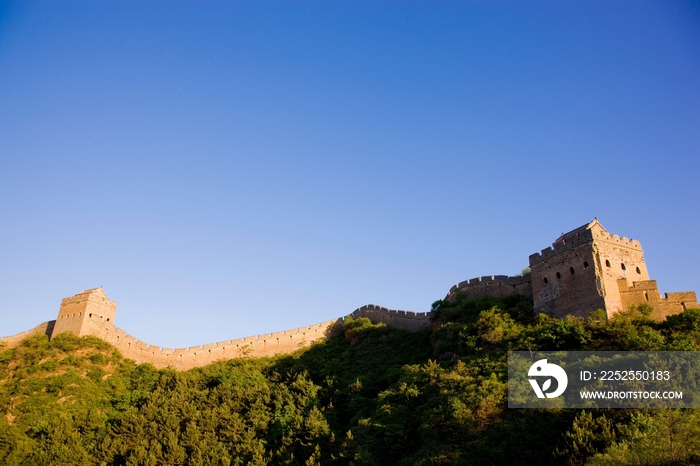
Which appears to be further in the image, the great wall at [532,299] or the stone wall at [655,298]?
the great wall at [532,299]

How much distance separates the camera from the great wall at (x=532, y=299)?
29.3 meters

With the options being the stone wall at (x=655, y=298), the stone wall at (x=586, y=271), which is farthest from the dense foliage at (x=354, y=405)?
the stone wall at (x=586, y=271)

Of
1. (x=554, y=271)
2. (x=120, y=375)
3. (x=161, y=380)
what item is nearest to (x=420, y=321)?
(x=554, y=271)

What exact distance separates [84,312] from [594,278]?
2922 centimetres

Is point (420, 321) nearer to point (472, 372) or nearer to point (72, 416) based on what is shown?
point (472, 372)

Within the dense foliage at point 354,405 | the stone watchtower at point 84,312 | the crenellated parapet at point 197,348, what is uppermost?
the stone watchtower at point 84,312

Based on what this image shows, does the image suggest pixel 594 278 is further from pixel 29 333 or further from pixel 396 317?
pixel 29 333

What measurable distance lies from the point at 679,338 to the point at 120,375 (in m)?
29.0

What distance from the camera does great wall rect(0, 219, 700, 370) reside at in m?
29.3

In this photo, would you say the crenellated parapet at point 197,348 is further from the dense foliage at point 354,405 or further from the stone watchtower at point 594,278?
the stone watchtower at point 594,278

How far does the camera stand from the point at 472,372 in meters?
28.0

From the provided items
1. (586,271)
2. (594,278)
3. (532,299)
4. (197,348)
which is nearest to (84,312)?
(197,348)

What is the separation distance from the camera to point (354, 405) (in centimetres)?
3084

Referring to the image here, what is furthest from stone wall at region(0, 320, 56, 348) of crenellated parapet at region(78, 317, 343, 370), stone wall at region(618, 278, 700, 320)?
stone wall at region(618, 278, 700, 320)
